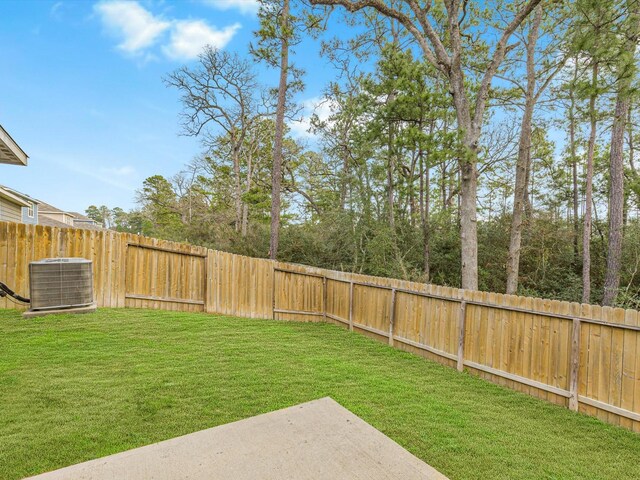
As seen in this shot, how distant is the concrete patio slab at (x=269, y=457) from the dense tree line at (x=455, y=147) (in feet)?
21.3

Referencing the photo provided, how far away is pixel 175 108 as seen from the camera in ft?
45.4

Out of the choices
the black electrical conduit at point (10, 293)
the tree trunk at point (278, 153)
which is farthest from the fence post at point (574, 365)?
the tree trunk at point (278, 153)

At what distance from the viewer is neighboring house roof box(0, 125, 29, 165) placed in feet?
20.9

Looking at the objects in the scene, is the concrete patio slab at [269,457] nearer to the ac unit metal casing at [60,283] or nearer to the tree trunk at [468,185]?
the ac unit metal casing at [60,283]

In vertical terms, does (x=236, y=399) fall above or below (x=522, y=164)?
below

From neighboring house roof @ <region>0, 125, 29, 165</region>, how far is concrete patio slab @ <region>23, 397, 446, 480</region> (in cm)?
738

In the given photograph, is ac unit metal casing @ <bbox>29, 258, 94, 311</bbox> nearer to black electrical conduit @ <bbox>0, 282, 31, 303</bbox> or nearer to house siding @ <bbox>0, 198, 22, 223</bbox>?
black electrical conduit @ <bbox>0, 282, 31, 303</bbox>

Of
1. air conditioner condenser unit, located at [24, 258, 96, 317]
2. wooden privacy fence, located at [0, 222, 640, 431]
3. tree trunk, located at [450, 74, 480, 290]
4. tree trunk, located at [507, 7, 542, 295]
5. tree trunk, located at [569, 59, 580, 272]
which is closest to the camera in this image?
wooden privacy fence, located at [0, 222, 640, 431]

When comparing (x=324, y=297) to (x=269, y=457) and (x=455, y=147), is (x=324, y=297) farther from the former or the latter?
(x=269, y=457)

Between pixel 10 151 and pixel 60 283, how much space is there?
12.7 feet

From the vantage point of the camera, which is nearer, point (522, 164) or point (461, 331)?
point (461, 331)

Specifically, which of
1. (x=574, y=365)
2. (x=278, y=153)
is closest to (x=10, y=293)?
(x=278, y=153)

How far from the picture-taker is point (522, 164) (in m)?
9.91

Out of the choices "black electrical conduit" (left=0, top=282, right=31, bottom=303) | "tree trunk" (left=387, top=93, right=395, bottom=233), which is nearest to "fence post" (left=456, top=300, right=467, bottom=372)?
"tree trunk" (left=387, top=93, right=395, bottom=233)
